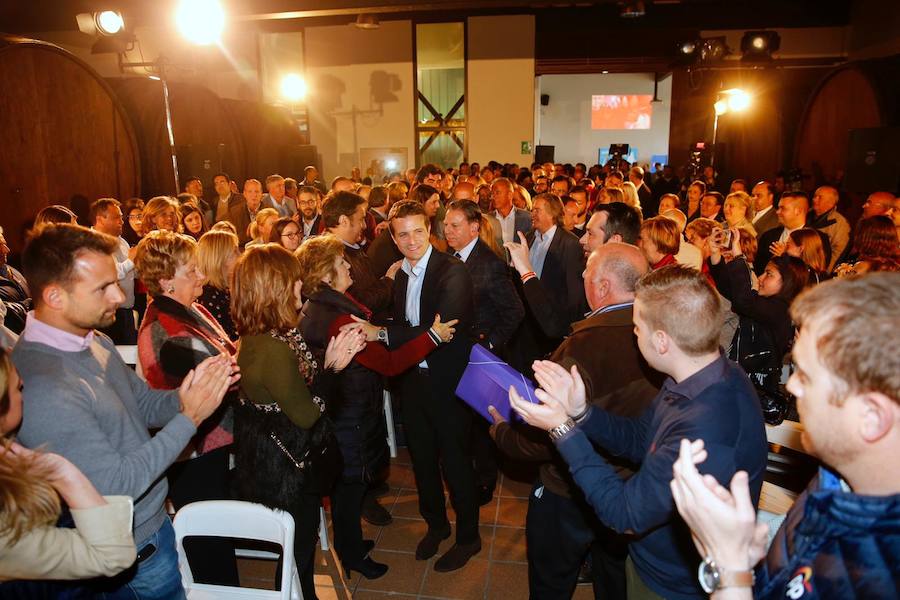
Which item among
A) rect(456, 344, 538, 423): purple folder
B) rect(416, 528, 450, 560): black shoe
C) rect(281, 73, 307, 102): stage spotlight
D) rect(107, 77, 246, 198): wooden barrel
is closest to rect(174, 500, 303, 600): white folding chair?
rect(456, 344, 538, 423): purple folder

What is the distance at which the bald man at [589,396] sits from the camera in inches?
78.7

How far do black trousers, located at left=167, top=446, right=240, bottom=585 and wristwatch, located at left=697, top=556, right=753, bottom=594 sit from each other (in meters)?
1.97

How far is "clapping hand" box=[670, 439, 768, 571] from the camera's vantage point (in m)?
1.01

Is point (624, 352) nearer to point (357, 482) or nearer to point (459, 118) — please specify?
point (357, 482)

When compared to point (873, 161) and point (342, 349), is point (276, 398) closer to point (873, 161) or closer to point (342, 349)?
point (342, 349)

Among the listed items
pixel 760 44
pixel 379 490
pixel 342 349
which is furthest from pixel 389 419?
pixel 760 44

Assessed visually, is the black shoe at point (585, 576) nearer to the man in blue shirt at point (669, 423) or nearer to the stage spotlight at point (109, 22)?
the man in blue shirt at point (669, 423)

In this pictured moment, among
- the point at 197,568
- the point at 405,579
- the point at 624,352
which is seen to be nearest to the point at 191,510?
the point at 197,568

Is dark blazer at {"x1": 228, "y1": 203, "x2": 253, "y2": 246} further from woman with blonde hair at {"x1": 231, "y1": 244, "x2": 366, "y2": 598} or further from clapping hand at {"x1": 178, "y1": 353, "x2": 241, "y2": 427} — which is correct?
clapping hand at {"x1": 178, "y1": 353, "x2": 241, "y2": 427}

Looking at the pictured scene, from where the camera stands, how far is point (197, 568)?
2357 mm

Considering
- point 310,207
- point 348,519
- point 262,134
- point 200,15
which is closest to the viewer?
point 348,519

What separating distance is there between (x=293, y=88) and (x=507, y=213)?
28.0ft

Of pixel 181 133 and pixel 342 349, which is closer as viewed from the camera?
pixel 342 349

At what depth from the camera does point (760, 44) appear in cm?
904
